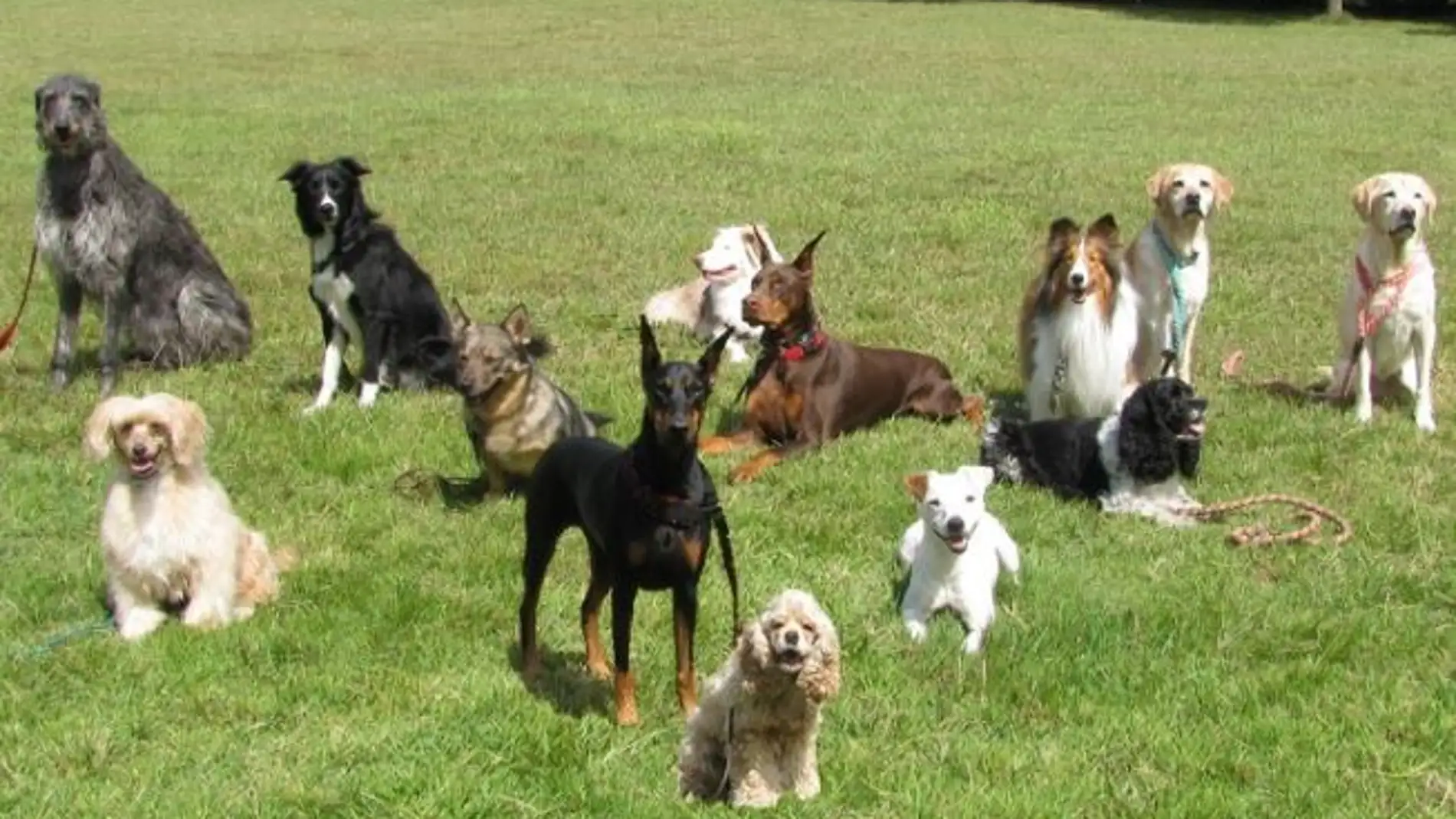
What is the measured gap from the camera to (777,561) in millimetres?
7137

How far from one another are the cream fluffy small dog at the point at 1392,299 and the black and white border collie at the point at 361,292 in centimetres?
525

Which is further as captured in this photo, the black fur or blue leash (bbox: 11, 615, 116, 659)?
the black fur

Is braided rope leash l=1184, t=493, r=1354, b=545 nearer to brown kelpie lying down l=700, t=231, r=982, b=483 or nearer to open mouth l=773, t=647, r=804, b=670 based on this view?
brown kelpie lying down l=700, t=231, r=982, b=483

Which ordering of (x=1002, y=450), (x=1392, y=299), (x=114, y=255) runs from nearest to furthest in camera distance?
(x=1002, y=450), (x=1392, y=299), (x=114, y=255)

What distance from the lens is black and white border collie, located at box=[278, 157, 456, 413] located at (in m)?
9.53

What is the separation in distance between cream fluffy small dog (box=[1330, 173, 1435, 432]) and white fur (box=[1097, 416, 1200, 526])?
2034 mm

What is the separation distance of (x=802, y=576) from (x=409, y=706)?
1927 mm

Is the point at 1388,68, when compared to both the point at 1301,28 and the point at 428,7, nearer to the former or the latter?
the point at 1301,28

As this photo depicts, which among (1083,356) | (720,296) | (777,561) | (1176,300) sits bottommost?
(777,561)

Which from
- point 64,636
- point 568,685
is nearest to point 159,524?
point 64,636

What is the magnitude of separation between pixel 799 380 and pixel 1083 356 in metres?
1.55

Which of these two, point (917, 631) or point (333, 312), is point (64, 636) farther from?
point (333, 312)

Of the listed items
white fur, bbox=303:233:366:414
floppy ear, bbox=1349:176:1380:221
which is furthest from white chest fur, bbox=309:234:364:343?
floppy ear, bbox=1349:176:1380:221

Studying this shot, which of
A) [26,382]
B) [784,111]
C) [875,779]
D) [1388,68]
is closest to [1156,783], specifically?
[875,779]
